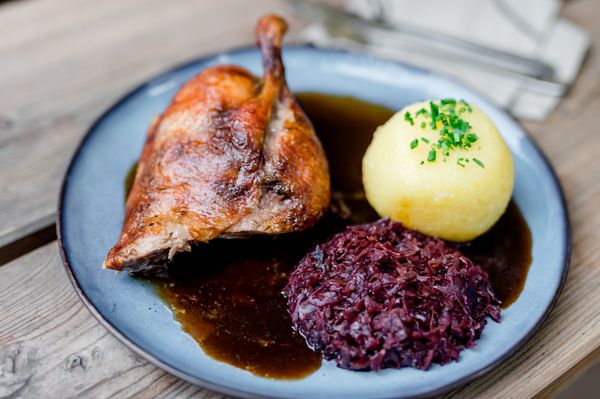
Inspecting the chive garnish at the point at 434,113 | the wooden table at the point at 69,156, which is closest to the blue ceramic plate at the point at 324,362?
the wooden table at the point at 69,156

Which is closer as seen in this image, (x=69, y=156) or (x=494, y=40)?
(x=69, y=156)

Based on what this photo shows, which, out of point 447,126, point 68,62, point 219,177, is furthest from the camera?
point 68,62

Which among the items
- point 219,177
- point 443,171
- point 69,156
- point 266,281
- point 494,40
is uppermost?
point 494,40

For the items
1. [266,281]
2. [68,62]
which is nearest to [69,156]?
[68,62]

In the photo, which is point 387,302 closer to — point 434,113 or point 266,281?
point 266,281

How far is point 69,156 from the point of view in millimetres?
3314

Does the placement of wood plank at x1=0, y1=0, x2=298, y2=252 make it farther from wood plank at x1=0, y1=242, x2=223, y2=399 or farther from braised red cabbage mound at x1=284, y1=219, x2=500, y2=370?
braised red cabbage mound at x1=284, y1=219, x2=500, y2=370

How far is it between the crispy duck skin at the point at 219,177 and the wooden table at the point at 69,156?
422mm

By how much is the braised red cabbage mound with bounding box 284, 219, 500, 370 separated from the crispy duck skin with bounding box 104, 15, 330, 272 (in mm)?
288

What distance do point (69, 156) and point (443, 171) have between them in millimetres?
2120

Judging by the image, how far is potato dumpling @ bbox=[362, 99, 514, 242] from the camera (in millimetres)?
2533

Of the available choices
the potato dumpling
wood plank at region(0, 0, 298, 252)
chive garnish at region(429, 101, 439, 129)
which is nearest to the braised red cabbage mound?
the potato dumpling

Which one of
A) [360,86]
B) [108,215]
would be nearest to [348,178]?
[360,86]

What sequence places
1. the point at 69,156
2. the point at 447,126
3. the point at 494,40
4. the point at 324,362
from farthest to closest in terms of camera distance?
the point at 494,40 < the point at 69,156 < the point at 447,126 < the point at 324,362
